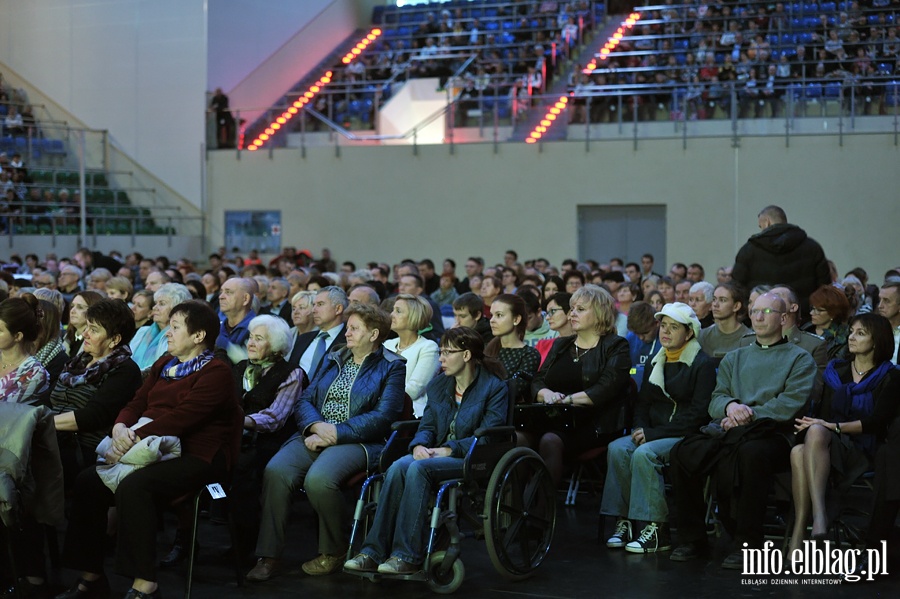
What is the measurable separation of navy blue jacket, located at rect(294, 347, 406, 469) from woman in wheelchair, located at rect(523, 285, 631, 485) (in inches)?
35.9

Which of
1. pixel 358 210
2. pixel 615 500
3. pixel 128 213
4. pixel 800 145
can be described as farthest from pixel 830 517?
pixel 128 213

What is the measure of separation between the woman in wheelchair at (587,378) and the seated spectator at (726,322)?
2.47ft

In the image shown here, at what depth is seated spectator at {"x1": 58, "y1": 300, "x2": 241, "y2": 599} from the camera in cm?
456

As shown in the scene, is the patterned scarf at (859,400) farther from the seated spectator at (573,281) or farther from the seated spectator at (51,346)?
the seated spectator at (573,281)

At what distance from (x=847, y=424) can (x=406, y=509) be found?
205 cm

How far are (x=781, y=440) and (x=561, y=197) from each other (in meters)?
12.5

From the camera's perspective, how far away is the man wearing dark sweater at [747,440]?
16.6 feet

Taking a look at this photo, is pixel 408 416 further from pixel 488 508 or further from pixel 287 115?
pixel 287 115

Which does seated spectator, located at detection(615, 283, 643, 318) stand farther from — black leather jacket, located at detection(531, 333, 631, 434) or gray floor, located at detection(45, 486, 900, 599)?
gray floor, located at detection(45, 486, 900, 599)

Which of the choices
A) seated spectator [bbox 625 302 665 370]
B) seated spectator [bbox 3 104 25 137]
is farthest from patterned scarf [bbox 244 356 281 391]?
seated spectator [bbox 3 104 25 137]

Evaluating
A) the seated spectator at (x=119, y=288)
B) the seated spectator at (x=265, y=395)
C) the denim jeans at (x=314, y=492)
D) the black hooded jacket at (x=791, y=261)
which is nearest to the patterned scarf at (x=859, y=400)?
the denim jeans at (x=314, y=492)

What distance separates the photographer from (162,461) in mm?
4691

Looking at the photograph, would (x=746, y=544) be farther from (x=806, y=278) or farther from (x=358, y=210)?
(x=358, y=210)

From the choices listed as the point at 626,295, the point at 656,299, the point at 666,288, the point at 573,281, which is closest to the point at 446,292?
the point at 573,281
